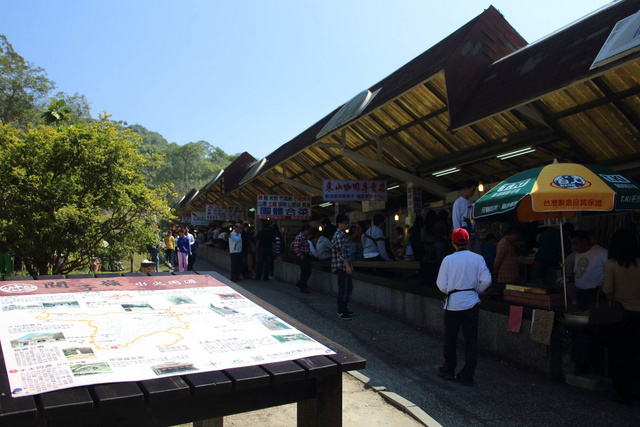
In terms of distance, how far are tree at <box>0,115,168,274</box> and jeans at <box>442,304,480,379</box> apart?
23.1ft

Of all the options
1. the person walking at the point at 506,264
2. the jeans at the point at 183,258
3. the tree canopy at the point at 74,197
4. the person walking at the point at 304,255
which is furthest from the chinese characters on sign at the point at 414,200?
the jeans at the point at 183,258

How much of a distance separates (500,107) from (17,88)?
40.8 meters

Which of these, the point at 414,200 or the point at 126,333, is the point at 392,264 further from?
the point at 126,333

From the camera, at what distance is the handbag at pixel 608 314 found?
16.8 feet

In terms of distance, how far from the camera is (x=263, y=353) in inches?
100

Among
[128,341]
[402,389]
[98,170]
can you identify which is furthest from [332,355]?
[98,170]

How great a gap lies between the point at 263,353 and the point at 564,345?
Result: 4.71m

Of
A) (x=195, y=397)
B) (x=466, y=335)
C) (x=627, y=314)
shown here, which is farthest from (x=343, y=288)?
(x=195, y=397)

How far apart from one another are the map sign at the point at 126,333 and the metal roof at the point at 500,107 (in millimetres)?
4830

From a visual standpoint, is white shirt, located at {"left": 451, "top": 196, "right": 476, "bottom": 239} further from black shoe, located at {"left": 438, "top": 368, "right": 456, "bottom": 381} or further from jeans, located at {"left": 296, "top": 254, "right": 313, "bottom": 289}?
jeans, located at {"left": 296, "top": 254, "right": 313, "bottom": 289}

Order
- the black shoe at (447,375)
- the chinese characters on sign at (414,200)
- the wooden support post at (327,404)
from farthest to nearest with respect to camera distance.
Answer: the chinese characters on sign at (414,200), the black shoe at (447,375), the wooden support post at (327,404)

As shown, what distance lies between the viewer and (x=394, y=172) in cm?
1259

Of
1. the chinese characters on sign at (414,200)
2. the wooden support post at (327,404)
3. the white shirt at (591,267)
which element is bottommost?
the wooden support post at (327,404)

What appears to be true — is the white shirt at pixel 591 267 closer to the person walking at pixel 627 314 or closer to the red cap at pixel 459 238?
the person walking at pixel 627 314
